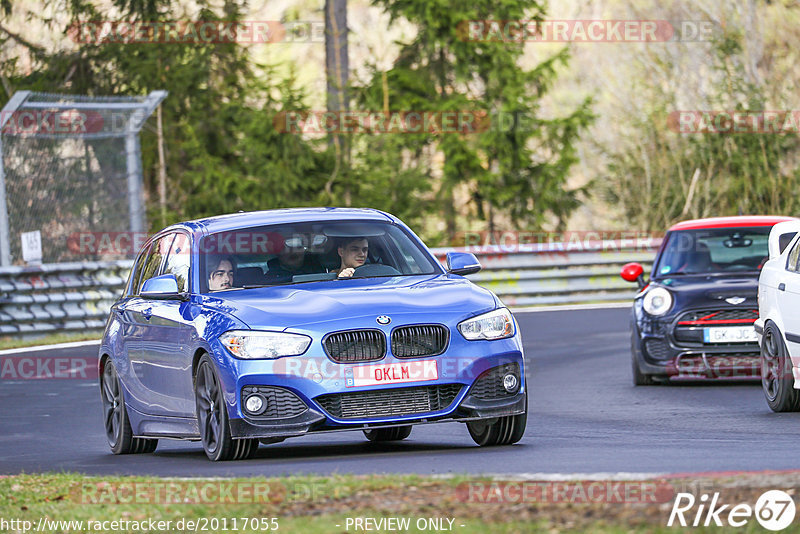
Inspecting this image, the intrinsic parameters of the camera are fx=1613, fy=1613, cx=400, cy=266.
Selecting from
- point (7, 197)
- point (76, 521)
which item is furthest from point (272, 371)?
point (7, 197)

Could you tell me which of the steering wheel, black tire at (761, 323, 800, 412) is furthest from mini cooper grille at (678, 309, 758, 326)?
the steering wheel

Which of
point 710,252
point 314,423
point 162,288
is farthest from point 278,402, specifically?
point 710,252

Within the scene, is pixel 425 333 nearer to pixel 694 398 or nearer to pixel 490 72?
pixel 694 398

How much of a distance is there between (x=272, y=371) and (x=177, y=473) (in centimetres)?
77

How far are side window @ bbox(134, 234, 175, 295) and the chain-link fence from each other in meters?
10.4

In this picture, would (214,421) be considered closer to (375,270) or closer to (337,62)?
(375,270)

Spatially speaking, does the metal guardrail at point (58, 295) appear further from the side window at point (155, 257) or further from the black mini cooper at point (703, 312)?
the side window at point (155, 257)

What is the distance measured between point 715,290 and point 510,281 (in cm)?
1148

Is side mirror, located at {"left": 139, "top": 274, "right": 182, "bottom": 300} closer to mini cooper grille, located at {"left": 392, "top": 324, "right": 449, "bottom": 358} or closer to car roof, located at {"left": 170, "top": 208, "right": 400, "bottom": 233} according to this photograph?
car roof, located at {"left": 170, "top": 208, "right": 400, "bottom": 233}

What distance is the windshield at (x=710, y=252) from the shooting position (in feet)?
51.9

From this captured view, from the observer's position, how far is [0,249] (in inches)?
860

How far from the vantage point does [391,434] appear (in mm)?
11211

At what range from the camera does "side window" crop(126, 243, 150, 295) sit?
465 inches

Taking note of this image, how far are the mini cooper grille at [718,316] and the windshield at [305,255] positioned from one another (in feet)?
16.9
